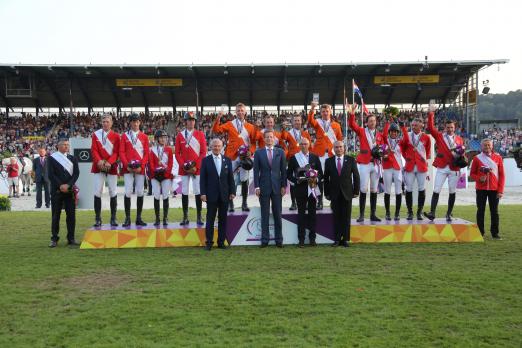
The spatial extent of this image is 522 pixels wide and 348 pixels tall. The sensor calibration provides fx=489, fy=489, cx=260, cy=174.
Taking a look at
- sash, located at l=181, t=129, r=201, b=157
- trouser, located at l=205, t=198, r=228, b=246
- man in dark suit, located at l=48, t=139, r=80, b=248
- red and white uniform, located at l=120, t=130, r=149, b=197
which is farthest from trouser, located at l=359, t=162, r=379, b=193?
man in dark suit, located at l=48, t=139, r=80, b=248

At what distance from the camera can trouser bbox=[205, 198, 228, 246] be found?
8875mm

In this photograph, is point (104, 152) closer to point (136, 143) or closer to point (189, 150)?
point (136, 143)

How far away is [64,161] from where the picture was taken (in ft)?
30.4

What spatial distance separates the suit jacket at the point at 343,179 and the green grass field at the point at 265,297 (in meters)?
1.02

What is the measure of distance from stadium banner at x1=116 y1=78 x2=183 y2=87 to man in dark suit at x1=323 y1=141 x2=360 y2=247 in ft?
93.0

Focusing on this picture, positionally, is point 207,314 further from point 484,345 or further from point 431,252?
point 431,252

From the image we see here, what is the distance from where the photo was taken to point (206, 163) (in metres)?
8.90

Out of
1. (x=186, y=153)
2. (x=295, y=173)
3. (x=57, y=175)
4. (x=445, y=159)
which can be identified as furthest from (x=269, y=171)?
(x=57, y=175)

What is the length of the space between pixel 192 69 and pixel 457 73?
19.6m

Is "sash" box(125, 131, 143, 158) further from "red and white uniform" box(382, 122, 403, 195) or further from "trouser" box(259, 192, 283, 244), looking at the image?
"red and white uniform" box(382, 122, 403, 195)

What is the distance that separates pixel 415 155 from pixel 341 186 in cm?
183

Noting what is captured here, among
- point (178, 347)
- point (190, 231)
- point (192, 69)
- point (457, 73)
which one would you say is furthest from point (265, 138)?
point (457, 73)

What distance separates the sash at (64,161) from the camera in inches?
364

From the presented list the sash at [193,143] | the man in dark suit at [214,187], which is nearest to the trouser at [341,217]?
the man in dark suit at [214,187]
